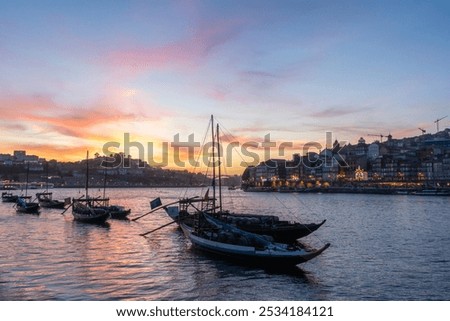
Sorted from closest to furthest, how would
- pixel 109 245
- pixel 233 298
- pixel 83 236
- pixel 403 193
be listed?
pixel 233 298, pixel 109 245, pixel 83 236, pixel 403 193

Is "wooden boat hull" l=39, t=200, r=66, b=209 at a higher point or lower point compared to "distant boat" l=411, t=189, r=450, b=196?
higher

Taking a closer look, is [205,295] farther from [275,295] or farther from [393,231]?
[393,231]

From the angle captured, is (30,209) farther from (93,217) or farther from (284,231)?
(284,231)

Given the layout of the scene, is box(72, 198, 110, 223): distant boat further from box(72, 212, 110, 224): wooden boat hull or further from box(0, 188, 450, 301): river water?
box(0, 188, 450, 301): river water

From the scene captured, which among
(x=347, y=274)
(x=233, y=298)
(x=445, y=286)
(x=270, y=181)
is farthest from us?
(x=270, y=181)

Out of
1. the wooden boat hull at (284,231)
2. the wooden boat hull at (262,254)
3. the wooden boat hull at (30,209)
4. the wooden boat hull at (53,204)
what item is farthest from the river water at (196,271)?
the wooden boat hull at (53,204)

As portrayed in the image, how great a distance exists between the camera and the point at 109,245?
24766 millimetres

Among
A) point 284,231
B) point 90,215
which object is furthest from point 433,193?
point 284,231

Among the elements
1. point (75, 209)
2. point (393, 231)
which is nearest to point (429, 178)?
point (393, 231)

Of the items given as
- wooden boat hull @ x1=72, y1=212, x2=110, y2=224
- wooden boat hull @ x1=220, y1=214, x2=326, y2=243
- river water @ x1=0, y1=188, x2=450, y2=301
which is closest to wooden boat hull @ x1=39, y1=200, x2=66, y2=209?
wooden boat hull @ x1=72, y1=212, x2=110, y2=224

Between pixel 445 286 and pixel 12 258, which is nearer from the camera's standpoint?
pixel 445 286

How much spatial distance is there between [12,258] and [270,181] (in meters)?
153

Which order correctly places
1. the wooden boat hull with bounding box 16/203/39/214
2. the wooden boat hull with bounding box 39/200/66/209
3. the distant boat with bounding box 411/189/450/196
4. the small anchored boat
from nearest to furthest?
the small anchored boat, the wooden boat hull with bounding box 16/203/39/214, the wooden boat hull with bounding box 39/200/66/209, the distant boat with bounding box 411/189/450/196

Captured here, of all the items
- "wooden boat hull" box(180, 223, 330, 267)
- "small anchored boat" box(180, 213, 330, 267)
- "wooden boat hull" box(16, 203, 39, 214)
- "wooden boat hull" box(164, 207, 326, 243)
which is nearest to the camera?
"wooden boat hull" box(180, 223, 330, 267)
